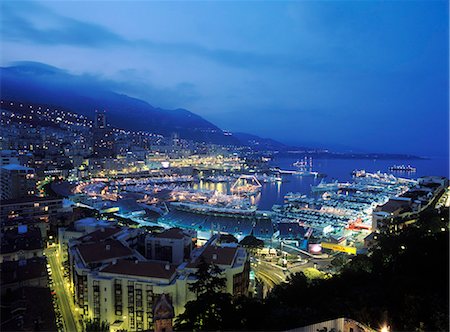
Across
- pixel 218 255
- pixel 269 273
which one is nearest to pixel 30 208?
pixel 218 255

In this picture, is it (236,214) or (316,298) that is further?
(236,214)

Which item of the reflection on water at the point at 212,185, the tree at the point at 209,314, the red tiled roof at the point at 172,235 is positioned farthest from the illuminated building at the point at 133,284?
the reflection on water at the point at 212,185

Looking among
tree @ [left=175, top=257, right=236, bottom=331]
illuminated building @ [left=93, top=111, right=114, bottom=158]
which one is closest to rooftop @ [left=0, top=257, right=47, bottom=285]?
tree @ [left=175, top=257, right=236, bottom=331]

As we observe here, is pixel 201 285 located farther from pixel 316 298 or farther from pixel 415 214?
pixel 415 214

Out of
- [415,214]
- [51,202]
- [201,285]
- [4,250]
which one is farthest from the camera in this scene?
[51,202]

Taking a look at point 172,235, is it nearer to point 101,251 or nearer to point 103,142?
point 101,251

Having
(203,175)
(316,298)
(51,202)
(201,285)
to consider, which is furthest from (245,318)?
(203,175)

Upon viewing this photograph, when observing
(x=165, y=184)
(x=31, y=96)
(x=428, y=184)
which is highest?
(x=31, y=96)
